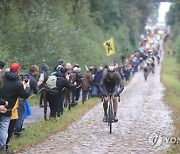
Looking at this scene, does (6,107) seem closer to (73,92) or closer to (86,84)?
(73,92)

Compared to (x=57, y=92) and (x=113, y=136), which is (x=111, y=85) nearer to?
(x=113, y=136)

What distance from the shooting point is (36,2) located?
102 ft

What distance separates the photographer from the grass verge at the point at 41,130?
42.1 ft

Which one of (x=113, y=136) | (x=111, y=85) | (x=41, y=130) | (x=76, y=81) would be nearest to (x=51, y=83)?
(x=41, y=130)

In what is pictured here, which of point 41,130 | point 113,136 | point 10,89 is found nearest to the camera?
point 10,89

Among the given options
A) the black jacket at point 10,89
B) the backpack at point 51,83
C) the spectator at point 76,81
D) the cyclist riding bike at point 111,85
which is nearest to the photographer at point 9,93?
the black jacket at point 10,89

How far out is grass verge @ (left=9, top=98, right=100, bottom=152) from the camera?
12820mm

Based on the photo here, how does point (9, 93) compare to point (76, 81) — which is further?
point (76, 81)

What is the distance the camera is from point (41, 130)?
15078 millimetres

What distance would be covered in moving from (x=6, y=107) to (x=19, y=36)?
18.1m

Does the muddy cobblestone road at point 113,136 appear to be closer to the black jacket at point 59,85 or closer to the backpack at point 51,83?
the black jacket at point 59,85

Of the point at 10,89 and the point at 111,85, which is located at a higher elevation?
the point at 10,89

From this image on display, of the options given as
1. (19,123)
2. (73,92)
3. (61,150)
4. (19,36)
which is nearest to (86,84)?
(73,92)

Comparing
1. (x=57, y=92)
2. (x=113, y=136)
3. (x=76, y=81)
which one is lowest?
(x=113, y=136)
